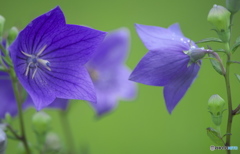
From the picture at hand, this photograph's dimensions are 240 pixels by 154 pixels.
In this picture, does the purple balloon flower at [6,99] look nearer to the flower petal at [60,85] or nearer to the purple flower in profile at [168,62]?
the flower petal at [60,85]

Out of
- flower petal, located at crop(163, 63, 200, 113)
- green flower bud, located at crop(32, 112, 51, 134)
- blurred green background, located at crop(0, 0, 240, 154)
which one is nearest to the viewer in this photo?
flower petal, located at crop(163, 63, 200, 113)

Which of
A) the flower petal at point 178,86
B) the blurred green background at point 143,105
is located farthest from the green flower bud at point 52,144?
the blurred green background at point 143,105

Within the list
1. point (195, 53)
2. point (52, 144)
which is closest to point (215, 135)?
point (195, 53)

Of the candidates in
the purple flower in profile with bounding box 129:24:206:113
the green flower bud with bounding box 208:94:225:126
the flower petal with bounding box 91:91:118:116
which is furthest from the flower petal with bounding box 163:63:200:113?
the flower petal with bounding box 91:91:118:116

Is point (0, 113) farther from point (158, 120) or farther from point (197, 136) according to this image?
point (158, 120)

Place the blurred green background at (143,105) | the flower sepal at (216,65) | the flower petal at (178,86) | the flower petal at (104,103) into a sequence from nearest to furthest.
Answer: the flower sepal at (216,65) → the flower petal at (178,86) → the flower petal at (104,103) → the blurred green background at (143,105)

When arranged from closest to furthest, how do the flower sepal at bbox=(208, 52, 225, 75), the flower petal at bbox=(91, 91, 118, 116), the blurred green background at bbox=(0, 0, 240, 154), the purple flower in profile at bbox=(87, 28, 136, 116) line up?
the flower sepal at bbox=(208, 52, 225, 75)
the flower petal at bbox=(91, 91, 118, 116)
the purple flower in profile at bbox=(87, 28, 136, 116)
the blurred green background at bbox=(0, 0, 240, 154)

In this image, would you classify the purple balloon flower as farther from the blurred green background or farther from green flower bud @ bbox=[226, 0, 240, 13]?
the blurred green background
